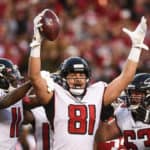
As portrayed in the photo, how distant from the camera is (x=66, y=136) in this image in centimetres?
661

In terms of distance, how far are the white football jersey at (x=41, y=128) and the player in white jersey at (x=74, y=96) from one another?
2.34 feet

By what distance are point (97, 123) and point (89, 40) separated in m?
7.50

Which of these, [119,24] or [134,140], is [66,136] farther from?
[119,24]

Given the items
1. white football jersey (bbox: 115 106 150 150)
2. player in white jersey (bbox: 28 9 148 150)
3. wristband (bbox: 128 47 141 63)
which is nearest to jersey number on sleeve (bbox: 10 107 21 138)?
player in white jersey (bbox: 28 9 148 150)

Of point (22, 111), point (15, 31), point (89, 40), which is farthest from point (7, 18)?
point (22, 111)

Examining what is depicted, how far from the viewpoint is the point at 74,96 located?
673 cm

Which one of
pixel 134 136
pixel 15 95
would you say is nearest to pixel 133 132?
pixel 134 136

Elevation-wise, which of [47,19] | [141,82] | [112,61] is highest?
[47,19]

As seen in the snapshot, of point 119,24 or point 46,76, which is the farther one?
point 119,24

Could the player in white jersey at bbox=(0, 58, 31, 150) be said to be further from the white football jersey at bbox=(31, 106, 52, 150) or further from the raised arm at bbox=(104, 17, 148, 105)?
the raised arm at bbox=(104, 17, 148, 105)

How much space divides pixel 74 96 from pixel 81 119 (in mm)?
204

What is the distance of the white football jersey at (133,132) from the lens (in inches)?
279

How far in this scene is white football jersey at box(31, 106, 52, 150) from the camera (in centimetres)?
741

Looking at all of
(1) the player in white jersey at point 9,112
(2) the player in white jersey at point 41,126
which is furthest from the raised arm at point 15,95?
(2) the player in white jersey at point 41,126
